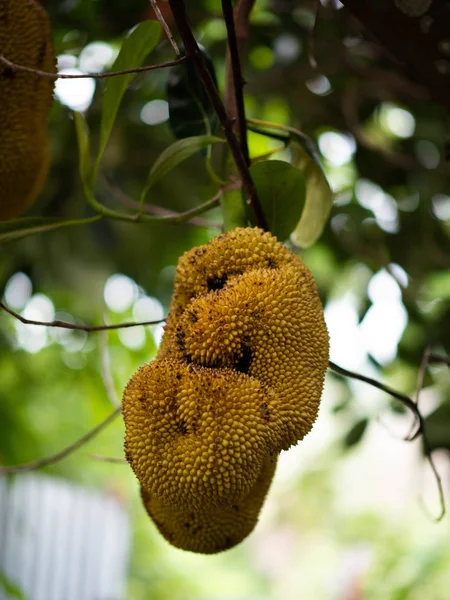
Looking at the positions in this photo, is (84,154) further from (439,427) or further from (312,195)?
(439,427)

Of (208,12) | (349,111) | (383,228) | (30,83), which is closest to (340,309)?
(383,228)

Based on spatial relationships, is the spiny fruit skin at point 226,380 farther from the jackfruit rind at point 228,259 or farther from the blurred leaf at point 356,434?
the blurred leaf at point 356,434

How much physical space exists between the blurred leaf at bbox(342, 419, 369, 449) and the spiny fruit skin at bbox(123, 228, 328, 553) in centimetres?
72

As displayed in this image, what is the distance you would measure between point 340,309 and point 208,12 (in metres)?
0.55

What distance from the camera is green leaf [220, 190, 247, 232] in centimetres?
55

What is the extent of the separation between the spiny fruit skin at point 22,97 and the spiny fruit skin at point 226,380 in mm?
195

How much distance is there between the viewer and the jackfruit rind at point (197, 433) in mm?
410

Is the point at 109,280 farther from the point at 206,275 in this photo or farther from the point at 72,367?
the point at 206,275

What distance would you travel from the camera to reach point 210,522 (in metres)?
0.51

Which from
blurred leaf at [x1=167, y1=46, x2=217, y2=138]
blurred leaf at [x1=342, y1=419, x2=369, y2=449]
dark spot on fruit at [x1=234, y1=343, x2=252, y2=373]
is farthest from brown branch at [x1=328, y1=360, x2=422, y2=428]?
blurred leaf at [x1=342, y1=419, x2=369, y2=449]

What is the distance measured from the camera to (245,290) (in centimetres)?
45

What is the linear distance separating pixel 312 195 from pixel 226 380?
26 cm

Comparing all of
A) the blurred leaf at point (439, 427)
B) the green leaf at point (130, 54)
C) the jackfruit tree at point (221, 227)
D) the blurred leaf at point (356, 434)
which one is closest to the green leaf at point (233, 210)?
the jackfruit tree at point (221, 227)

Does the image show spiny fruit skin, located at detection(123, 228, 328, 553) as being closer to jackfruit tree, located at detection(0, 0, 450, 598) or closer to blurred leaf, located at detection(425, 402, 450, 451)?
jackfruit tree, located at detection(0, 0, 450, 598)
